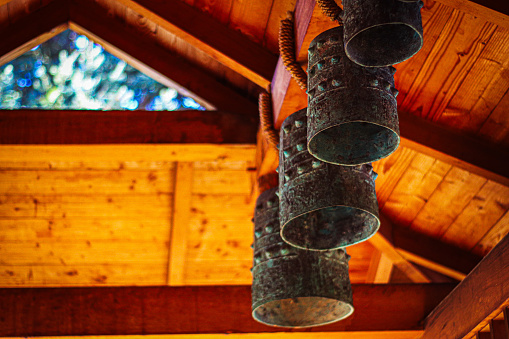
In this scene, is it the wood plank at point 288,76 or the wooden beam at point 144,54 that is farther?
the wooden beam at point 144,54

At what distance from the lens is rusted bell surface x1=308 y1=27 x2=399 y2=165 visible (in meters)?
1.50

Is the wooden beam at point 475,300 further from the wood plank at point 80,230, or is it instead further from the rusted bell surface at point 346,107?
the wood plank at point 80,230

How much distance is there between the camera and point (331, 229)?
71.4 inches

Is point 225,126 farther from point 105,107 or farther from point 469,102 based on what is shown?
point 469,102

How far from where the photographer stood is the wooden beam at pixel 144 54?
3.26 metres

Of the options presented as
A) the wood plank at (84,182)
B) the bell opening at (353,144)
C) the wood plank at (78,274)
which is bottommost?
the bell opening at (353,144)

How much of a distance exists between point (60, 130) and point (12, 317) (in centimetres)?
87

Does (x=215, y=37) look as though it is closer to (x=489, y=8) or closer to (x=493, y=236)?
(x=489, y=8)

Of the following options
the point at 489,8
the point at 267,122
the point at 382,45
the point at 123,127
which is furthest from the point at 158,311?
the point at 489,8

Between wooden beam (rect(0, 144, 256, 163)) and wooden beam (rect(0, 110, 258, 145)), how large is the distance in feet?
0.08

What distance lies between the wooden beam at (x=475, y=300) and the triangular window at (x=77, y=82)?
5.11 ft

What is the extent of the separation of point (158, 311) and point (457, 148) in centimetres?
147

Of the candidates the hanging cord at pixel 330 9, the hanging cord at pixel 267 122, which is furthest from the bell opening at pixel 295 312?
the hanging cord at pixel 330 9

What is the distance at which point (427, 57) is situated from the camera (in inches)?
100
